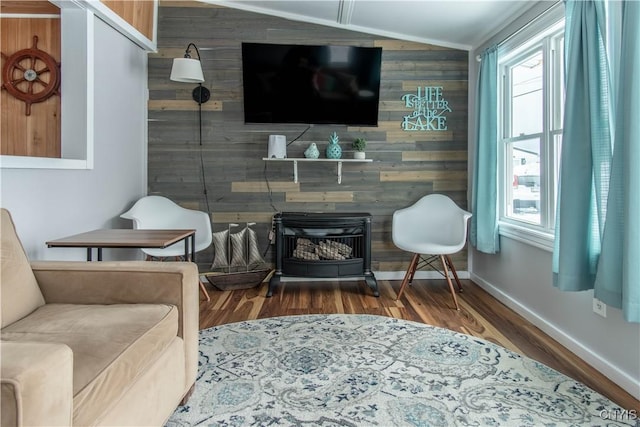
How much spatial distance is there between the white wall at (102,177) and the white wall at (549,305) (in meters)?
3.13

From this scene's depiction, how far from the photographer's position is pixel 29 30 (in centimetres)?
346

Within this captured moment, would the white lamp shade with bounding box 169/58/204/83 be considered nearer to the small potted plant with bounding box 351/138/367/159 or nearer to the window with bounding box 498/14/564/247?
the small potted plant with bounding box 351/138/367/159

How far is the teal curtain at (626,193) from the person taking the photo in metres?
1.76

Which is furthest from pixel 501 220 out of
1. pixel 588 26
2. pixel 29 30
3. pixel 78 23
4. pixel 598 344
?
pixel 29 30

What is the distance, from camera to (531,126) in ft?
10.1

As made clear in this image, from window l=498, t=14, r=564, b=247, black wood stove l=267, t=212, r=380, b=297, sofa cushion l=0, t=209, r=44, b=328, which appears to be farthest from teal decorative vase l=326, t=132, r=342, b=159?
sofa cushion l=0, t=209, r=44, b=328

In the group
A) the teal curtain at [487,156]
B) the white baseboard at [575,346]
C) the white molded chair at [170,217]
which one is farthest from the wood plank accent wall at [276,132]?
the white baseboard at [575,346]

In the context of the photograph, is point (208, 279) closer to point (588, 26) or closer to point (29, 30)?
point (29, 30)

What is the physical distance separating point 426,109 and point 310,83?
1.16 m

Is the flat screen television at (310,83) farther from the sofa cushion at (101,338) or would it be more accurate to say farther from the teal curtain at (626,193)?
the sofa cushion at (101,338)

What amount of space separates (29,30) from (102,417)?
143 inches

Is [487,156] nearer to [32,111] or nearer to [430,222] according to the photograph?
[430,222]

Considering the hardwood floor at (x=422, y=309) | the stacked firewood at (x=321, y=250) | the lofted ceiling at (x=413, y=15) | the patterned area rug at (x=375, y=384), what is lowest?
the patterned area rug at (x=375, y=384)

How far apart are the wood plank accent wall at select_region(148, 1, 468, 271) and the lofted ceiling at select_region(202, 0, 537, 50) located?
0.27ft
